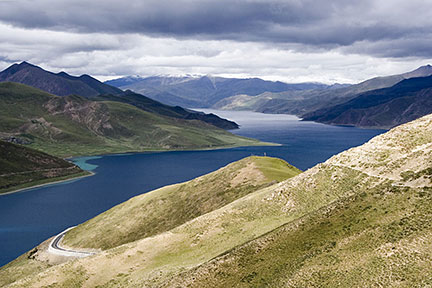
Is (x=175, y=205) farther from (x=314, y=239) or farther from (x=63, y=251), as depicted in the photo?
(x=314, y=239)

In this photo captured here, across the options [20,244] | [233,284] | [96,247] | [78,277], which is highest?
[233,284]

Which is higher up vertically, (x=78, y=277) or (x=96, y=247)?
(x=78, y=277)

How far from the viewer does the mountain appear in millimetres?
41094

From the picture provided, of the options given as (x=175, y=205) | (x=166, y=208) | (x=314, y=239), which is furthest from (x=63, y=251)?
(x=314, y=239)

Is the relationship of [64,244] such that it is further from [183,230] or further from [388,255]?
[388,255]

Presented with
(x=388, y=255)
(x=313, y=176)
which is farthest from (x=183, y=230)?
(x=388, y=255)

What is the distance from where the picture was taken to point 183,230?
7681 centimetres

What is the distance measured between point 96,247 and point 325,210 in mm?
72857

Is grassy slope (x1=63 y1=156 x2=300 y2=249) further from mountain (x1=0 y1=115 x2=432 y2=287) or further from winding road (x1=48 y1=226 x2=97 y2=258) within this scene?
mountain (x1=0 y1=115 x2=432 y2=287)

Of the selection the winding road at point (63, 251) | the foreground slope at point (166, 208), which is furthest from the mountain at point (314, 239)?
the foreground slope at point (166, 208)

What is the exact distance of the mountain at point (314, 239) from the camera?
41.1 metres

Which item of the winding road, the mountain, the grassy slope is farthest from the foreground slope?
the mountain

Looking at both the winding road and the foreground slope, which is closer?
the winding road

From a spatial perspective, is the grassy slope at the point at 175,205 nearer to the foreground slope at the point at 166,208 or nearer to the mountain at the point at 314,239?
the foreground slope at the point at 166,208
